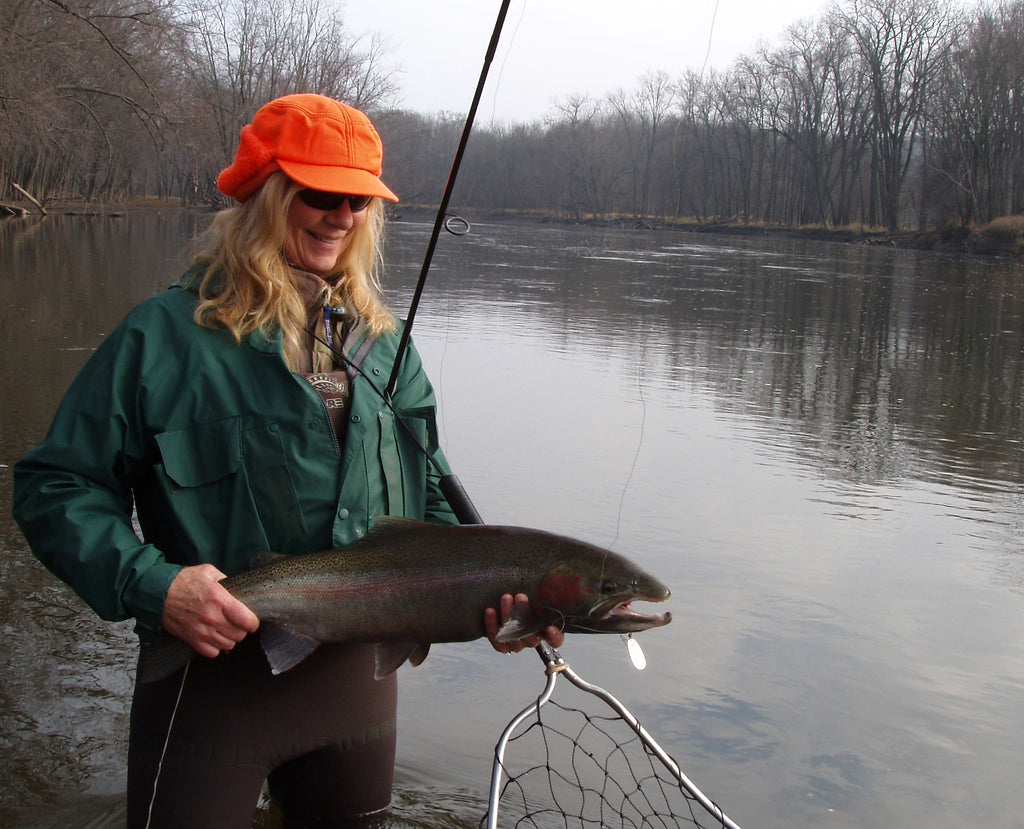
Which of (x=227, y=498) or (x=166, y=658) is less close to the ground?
(x=227, y=498)

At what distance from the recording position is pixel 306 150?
243 centimetres

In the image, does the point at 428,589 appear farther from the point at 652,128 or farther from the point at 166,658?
the point at 652,128

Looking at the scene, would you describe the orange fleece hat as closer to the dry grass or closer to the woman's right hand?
the woman's right hand

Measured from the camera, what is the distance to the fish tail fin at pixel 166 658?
7.47 feet

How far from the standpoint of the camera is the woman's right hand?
7.13 ft

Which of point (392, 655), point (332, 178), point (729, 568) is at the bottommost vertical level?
point (729, 568)

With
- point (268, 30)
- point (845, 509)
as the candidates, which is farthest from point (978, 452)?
point (268, 30)

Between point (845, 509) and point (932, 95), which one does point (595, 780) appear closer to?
point (845, 509)

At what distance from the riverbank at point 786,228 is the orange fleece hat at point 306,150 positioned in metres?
25.7

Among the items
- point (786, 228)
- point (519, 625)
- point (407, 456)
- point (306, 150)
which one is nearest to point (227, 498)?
point (407, 456)

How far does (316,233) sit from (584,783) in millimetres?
2671

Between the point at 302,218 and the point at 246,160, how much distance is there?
0.18 metres

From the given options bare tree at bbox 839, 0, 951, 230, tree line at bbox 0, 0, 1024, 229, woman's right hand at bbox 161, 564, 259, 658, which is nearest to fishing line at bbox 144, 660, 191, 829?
woman's right hand at bbox 161, 564, 259, 658

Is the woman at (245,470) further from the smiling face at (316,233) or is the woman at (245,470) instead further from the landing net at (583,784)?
the landing net at (583,784)
